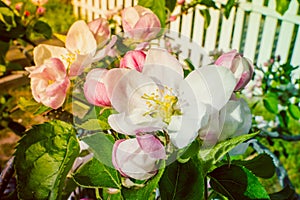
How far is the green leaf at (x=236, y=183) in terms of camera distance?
57 centimetres

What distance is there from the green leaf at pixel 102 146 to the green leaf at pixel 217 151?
0.36 ft

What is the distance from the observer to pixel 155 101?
21.2 inches

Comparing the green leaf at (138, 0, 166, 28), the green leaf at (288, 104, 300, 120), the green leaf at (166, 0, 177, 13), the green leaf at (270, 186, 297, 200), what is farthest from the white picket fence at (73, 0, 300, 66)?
the green leaf at (270, 186, 297, 200)

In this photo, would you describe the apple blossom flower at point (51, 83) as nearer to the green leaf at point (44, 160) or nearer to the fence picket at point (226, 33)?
the green leaf at point (44, 160)

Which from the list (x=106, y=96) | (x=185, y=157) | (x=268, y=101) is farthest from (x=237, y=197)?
(x=268, y=101)

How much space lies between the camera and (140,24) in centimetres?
67

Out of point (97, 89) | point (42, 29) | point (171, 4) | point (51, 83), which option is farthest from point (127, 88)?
point (42, 29)

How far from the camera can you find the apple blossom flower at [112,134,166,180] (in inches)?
19.4

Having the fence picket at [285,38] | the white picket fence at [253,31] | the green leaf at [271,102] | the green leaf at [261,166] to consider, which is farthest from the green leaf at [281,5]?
the fence picket at [285,38]

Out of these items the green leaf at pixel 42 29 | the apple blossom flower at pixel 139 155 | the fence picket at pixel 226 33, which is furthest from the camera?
the fence picket at pixel 226 33

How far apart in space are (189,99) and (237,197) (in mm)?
134

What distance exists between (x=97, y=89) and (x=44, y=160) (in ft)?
0.44

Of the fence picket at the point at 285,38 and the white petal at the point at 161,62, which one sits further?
the fence picket at the point at 285,38

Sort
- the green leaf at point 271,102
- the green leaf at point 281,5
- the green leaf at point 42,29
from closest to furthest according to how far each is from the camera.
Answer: the green leaf at point 281,5
the green leaf at point 42,29
the green leaf at point 271,102
